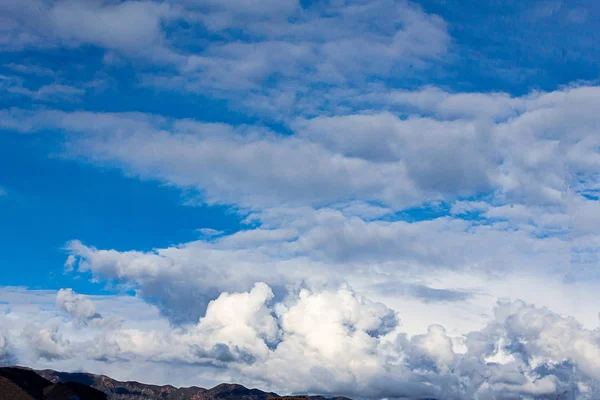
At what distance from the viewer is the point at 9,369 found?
176625 mm

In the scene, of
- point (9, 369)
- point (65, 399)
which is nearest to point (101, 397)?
point (65, 399)

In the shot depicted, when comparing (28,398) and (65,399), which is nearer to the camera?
(28,398)

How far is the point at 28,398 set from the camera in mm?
153750

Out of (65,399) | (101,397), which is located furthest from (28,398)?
(101,397)

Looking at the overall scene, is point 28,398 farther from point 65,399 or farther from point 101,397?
point 101,397

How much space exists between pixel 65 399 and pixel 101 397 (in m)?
13.1

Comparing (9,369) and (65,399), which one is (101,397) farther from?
(9,369)

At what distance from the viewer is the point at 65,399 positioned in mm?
171125

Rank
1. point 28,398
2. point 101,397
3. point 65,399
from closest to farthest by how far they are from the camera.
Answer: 1. point 28,398
2. point 65,399
3. point 101,397

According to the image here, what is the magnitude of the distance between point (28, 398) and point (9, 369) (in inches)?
1055

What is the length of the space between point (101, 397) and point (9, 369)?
24.4 meters

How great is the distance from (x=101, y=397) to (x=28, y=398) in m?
31.0

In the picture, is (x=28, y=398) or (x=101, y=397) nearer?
(x=28, y=398)

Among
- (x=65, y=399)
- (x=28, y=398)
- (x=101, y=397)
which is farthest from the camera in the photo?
(x=101, y=397)
